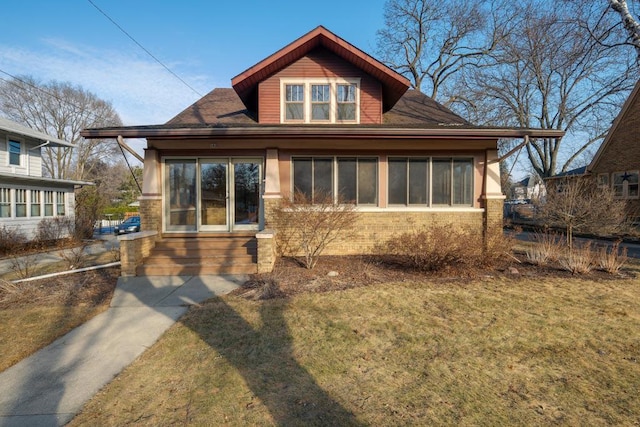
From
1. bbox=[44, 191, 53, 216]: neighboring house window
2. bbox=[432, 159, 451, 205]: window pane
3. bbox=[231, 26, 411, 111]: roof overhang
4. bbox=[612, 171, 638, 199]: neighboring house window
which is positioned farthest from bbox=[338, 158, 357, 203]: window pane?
bbox=[612, 171, 638, 199]: neighboring house window

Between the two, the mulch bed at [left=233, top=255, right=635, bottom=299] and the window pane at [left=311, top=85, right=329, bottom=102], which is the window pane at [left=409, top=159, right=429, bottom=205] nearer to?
the mulch bed at [left=233, top=255, right=635, bottom=299]

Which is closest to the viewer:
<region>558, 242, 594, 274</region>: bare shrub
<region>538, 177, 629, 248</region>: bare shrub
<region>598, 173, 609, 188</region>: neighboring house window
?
<region>558, 242, 594, 274</region>: bare shrub

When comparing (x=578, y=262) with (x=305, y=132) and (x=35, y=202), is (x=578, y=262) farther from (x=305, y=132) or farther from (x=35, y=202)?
(x=35, y=202)

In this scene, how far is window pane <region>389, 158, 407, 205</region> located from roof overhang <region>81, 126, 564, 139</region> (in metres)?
1.52

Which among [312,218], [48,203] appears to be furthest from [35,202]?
[312,218]

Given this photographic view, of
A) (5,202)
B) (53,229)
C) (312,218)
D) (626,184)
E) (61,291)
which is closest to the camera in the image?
(61,291)

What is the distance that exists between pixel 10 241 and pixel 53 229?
→ 8.26 ft

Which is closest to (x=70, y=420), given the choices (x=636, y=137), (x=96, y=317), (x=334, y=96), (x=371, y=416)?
(x=371, y=416)

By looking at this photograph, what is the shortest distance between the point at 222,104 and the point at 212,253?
262 inches

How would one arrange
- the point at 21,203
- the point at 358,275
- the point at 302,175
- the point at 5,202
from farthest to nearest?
the point at 21,203 < the point at 5,202 < the point at 302,175 < the point at 358,275

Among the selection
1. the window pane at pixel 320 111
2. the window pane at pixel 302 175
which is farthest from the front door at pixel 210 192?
the window pane at pixel 320 111

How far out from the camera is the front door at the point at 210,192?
971 cm

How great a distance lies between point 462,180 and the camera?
989cm

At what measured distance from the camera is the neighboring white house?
15.5m
